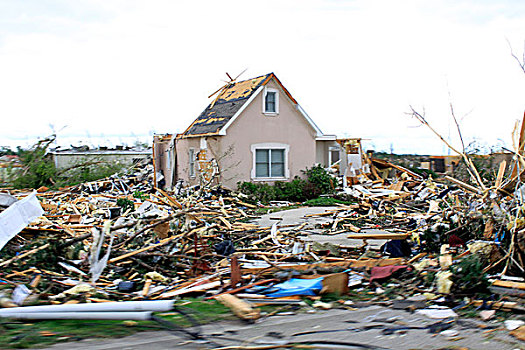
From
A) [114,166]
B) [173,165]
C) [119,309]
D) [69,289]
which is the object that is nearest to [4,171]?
[114,166]

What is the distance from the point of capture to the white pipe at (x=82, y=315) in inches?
202

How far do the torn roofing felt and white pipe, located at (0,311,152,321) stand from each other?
1515 cm

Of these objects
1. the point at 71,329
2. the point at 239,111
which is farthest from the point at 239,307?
the point at 239,111

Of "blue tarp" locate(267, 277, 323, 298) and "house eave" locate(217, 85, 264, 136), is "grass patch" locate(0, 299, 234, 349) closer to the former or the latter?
"blue tarp" locate(267, 277, 323, 298)

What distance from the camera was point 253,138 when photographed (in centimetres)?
2080

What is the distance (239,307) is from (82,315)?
1.64 meters

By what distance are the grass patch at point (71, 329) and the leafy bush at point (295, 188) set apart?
13.9 m

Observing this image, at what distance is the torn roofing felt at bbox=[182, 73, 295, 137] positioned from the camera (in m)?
20.6

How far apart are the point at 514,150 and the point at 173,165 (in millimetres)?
18590

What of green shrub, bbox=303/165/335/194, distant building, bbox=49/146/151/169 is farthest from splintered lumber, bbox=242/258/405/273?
distant building, bbox=49/146/151/169

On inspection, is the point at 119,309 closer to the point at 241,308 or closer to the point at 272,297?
the point at 241,308

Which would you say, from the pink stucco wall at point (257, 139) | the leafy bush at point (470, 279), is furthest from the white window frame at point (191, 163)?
the leafy bush at point (470, 279)

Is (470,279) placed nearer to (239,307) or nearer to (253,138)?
(239,307)

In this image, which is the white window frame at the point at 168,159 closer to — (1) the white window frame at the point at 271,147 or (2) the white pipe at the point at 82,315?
(1) the white window frame at the point at 271,147
